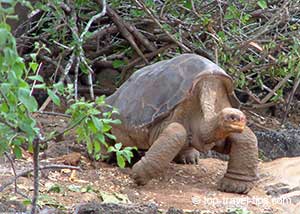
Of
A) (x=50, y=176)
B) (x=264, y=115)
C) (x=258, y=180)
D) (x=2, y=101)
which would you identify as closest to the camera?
(x=2, y=101)

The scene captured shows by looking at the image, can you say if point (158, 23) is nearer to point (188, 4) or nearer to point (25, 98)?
point (188, 4)

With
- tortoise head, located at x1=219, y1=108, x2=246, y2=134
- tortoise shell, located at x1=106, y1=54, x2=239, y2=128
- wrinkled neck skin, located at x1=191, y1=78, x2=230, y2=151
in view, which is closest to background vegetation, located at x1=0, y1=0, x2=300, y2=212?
tortoise shell, located at x1=106, y1=54, x2=239, y2=128

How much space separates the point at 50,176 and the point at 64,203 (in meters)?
0.62

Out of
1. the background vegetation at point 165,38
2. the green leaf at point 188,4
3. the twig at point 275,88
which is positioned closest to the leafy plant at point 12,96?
the background vegetation at point 165,38

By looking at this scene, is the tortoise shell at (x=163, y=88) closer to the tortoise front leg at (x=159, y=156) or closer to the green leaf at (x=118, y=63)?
the tortoise front leg at (x=159, y=156)

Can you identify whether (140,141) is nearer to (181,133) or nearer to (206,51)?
(181,133)

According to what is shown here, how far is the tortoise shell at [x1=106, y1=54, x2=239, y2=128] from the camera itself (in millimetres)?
4258

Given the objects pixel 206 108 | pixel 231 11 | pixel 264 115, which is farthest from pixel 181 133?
pixel 264 115

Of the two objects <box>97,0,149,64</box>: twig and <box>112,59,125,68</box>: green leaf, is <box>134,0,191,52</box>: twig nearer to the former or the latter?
<box>97,0,149,64</box>: twig

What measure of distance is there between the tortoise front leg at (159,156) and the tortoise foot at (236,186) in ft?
1.15

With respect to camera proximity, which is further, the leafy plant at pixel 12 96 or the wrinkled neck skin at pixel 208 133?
the wrinkled neck skin at pixel 208 133

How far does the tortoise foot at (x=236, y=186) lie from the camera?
4.17 metres

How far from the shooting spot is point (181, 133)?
13.5 feet

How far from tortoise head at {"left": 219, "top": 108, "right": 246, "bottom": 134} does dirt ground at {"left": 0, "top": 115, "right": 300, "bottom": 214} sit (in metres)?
0.39
